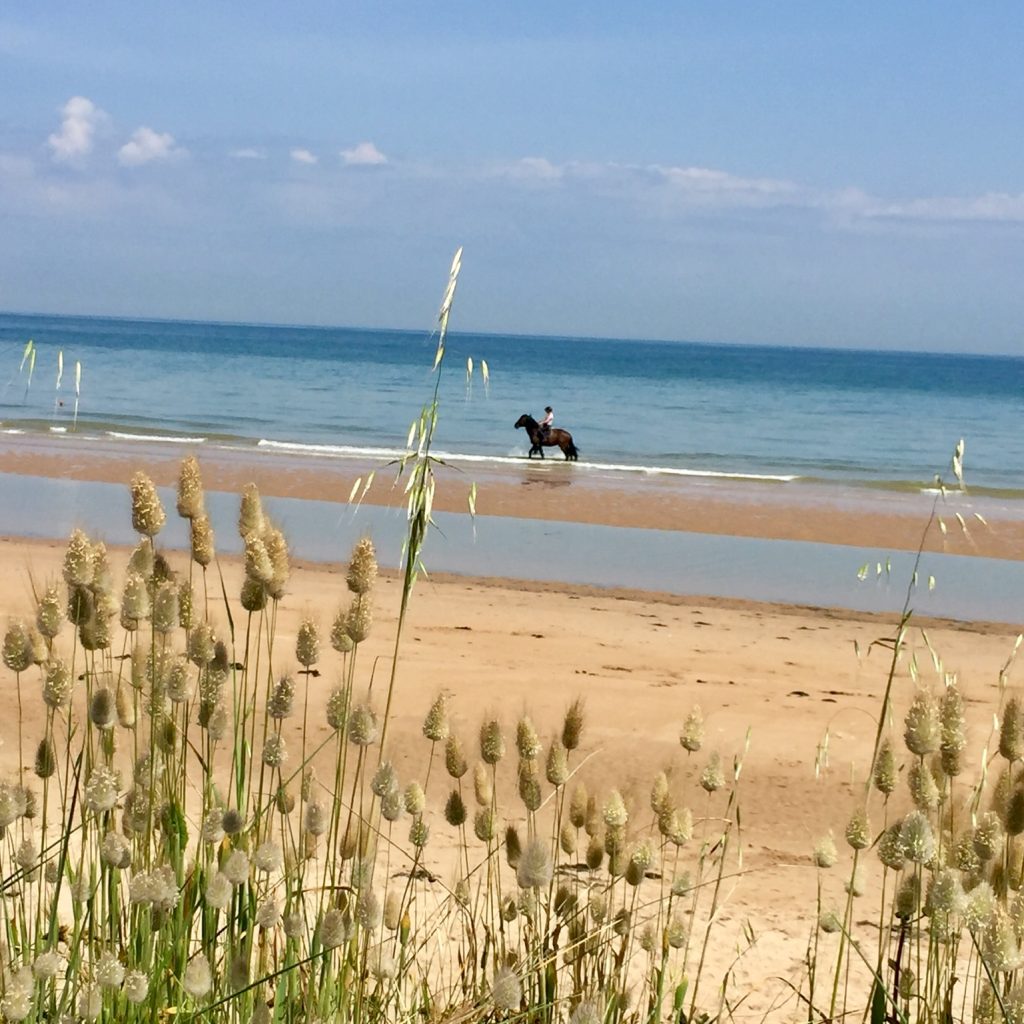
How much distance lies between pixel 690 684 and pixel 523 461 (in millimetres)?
18046

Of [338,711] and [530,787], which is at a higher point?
[338,711]

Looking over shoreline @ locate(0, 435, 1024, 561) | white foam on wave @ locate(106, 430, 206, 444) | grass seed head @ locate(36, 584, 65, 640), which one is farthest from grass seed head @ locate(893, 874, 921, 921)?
white foam on wave @ locate(106, 430, 206, 444)

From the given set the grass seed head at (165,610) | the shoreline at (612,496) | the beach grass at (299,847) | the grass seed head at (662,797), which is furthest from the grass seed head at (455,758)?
the shoreline at (612,496)

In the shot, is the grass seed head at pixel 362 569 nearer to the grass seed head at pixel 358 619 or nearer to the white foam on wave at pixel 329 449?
the grass seed head at pixel 358 619

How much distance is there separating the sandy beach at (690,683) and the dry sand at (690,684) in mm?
17

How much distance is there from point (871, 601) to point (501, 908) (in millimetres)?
11012

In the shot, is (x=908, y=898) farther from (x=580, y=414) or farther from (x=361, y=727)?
(x=580, y=414)

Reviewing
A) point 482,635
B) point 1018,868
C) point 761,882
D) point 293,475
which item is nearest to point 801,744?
point 761,882

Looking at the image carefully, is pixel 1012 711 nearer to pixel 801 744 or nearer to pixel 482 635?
pixel 801 744

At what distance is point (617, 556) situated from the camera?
620 inches

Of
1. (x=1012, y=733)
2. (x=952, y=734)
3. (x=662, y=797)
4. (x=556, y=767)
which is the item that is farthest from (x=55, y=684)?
(x=1012, y=733)

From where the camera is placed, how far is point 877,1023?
251 cm

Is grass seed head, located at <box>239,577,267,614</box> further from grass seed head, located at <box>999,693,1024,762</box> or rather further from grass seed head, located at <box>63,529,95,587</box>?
grass seed head, located at <box>999,693,1024,762</box>

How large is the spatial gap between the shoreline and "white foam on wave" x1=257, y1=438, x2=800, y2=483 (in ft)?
1.28
